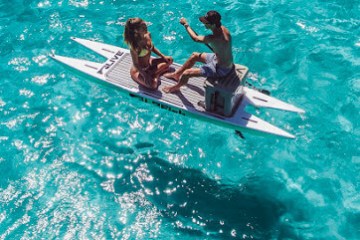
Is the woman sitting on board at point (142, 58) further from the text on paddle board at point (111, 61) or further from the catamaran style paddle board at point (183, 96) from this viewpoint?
the text on paddle board at point (111, 61)

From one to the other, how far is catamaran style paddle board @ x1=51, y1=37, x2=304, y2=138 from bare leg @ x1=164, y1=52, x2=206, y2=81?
133 mm

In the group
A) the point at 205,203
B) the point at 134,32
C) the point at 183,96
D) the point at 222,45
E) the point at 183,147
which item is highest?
the point at 222,45

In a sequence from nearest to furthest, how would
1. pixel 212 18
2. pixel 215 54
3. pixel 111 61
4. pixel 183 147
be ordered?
pixel 212 18
pixel 215 54
pixel 111 61
pixel 183 147

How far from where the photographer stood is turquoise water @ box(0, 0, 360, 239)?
9812mm

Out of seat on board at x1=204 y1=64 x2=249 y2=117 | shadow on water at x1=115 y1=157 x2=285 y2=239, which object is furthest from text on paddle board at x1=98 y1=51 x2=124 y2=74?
seat on board at x1=204 y1=64 x2=249 y2=117

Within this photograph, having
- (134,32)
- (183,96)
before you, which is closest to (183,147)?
(183,96)

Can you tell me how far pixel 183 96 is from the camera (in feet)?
31.8

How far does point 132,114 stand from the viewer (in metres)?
11.7

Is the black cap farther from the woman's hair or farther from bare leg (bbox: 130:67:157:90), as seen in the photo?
bare leg (bbox: 130:67:157:90)

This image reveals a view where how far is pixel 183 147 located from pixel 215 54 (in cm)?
302

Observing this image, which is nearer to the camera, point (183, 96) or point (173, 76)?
point (183, 96)

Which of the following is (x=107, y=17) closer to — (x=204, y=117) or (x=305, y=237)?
(x=204, y=117)

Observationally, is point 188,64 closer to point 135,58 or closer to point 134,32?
point 135,58

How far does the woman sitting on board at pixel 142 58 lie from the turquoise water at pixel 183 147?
1.81m
